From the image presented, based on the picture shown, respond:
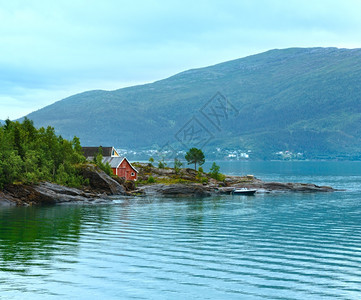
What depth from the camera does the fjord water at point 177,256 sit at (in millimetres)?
28859

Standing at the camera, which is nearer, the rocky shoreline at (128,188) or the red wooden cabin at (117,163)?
the rocky shoreline at (128,188)

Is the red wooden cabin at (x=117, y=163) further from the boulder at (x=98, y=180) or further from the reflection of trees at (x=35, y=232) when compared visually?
the reflection of trees at (x=35, y=232)

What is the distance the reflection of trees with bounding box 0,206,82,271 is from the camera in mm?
38500

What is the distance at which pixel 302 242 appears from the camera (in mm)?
46594

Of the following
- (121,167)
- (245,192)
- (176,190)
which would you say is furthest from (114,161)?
(245,192)

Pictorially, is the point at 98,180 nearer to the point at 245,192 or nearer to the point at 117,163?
the point at 117,163

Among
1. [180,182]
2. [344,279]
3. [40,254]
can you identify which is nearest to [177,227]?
[40,254]

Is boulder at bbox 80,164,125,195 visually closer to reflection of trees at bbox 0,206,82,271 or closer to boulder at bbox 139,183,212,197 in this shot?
boulder at bbox 139,183,212,197

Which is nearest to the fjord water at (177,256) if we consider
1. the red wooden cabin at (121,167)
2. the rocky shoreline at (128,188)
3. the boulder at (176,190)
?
the rocky shoreline at (128,188)

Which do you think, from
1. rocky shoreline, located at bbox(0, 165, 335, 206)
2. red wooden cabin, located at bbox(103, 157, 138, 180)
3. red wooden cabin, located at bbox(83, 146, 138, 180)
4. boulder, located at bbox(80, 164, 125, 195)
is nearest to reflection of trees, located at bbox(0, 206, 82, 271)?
rocky shoreline, located at bbox(0, 165, 335, 206)

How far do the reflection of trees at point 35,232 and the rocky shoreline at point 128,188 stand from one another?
8.16m

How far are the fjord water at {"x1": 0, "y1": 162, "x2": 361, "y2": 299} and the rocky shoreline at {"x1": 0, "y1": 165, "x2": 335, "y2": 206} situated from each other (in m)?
13.0

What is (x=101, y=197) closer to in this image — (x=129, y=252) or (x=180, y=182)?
(x=180, y=182)

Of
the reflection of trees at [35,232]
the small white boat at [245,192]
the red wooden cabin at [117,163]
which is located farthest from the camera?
the red wooden cabin at [117,163]
